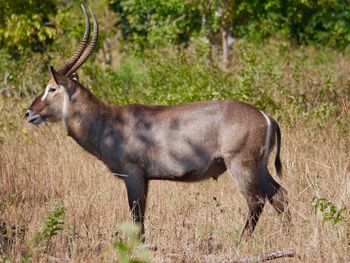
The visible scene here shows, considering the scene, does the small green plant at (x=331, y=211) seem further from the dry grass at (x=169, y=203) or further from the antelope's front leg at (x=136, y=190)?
the antelope's front leg at (x=136, y=190)

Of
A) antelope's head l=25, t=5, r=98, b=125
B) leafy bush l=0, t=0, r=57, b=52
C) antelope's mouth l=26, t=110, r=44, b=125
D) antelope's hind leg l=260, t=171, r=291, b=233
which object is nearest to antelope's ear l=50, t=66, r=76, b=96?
antelope's head l=25, t=5, r=98, b=125

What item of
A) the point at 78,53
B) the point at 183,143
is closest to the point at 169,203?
the point at 183,143

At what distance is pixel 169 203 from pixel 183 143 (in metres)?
0.76

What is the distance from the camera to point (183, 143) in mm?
7191

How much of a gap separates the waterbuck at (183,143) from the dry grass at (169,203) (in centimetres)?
28

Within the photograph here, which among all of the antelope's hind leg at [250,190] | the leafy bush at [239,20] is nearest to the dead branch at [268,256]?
the antelope's hind leg at [250,190]

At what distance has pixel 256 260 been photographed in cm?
548

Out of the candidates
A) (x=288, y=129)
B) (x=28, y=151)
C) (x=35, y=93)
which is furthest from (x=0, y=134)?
(x=288, y=129)

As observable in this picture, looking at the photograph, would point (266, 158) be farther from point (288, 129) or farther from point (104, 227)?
point (288, 129)

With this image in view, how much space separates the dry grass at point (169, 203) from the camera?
19.5 feet

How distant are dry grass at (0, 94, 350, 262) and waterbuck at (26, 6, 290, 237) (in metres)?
0.28

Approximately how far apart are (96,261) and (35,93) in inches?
283

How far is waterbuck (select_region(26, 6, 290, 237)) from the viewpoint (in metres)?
7.00

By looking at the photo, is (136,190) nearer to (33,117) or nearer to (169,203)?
(169,203)
